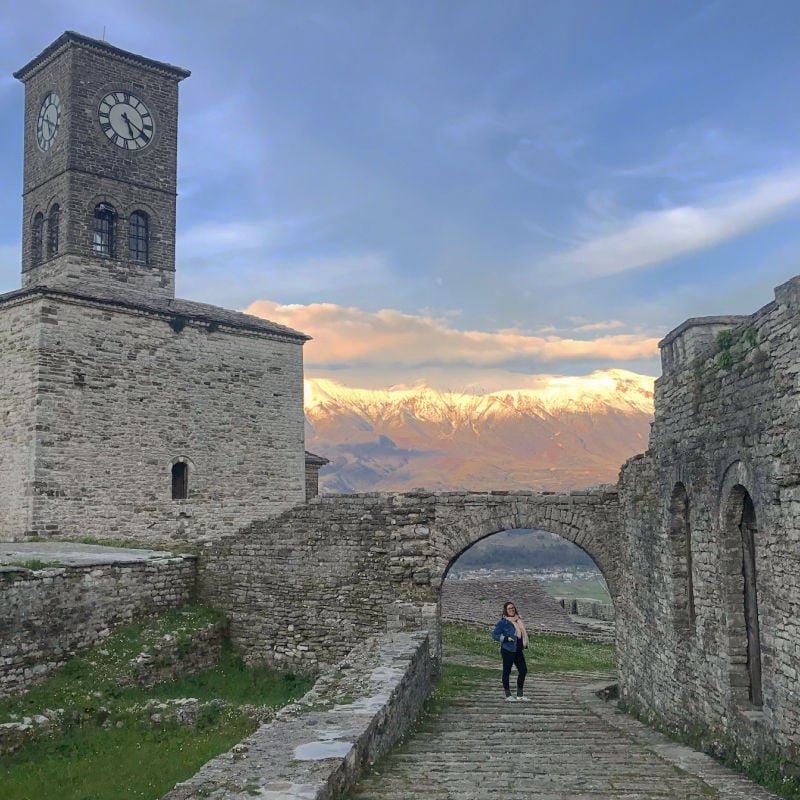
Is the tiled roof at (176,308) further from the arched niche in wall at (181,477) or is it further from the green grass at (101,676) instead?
the green grass at (101,676)

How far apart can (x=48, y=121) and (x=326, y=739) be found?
80.8ft

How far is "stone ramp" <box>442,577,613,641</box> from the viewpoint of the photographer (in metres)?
26.4

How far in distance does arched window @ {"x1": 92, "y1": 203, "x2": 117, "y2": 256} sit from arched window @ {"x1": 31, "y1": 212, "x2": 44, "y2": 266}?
1.93m

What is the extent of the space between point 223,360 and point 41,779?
14.7m

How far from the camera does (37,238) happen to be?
2652 centimetres

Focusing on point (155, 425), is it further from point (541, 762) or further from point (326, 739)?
point (326, 739)

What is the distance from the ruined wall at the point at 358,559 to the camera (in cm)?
1545

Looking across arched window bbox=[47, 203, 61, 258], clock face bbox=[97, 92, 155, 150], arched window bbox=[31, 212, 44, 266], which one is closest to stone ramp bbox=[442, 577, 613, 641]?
arched window bbox=[47, 203, 61, 258]

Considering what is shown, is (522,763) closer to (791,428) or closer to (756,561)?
(756,561)

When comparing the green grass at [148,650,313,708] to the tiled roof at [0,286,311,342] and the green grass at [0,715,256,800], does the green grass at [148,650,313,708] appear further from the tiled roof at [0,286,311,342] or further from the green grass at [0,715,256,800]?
the tiled roof at [0,286,311,342]

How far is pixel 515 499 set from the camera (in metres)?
15.7

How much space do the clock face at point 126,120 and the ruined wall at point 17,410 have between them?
25.0ft

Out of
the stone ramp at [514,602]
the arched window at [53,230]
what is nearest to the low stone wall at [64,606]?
the stone ramp at [514,602]

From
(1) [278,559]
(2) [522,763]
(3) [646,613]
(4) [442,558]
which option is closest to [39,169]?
(1) [278,559]
